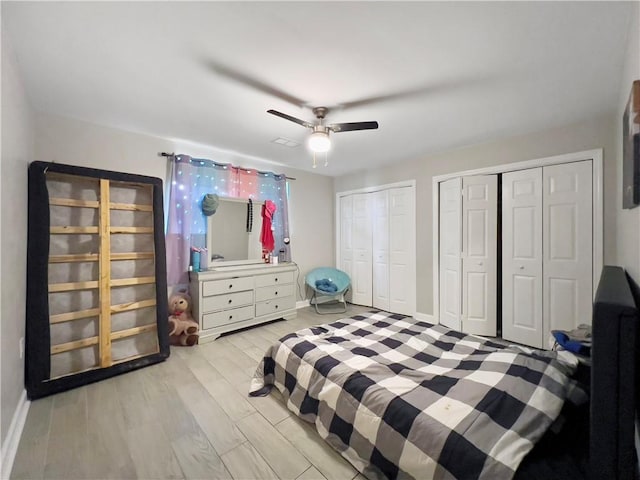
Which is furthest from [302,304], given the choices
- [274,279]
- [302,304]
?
[274,279]

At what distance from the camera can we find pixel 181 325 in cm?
291

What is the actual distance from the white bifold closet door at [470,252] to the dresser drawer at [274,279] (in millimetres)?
2242

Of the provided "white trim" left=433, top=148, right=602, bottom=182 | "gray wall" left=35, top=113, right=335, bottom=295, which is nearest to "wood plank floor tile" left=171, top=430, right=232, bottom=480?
"gray wall" left=35, top=113, right=335, bottom=295

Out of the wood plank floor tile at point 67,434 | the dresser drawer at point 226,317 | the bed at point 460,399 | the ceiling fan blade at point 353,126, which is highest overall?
the ceiling fan blade at point 353,126

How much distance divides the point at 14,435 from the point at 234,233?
8.40 feet

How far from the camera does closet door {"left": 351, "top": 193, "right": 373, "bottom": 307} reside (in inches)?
177

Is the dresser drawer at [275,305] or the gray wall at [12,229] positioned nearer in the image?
the gray wall at [12,229]

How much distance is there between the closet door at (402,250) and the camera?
3900mm

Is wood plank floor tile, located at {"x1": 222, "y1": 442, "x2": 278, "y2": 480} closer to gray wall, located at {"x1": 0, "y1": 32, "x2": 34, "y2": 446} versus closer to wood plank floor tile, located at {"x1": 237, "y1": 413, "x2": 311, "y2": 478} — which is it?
wood plank floor tile, located at {"x1": 237, "y1": 413, "x2": 311, "y2": 478}

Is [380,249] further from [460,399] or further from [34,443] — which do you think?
[34,443]

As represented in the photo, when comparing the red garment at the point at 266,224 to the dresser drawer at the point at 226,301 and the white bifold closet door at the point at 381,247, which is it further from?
the white bifold closet door at the point at 381,247

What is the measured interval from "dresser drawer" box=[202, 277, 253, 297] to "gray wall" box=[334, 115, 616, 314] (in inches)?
96.9

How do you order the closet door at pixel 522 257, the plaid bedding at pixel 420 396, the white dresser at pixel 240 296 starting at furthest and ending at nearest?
the white dresser at pixel 240 296
the closet door at pixel 522 257
the plaid bedding at pixel 420 396

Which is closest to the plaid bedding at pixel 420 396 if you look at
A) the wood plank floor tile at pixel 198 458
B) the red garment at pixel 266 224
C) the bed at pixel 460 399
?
the bed at pixel 460 399
